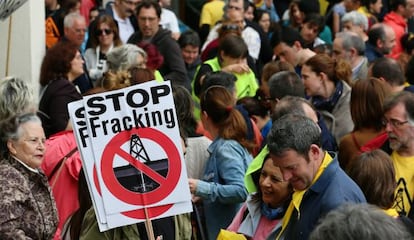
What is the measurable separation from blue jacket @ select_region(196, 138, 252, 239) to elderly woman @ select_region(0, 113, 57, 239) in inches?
39.9

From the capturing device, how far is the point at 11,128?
22.5ft

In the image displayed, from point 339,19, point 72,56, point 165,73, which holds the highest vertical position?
point 72,56

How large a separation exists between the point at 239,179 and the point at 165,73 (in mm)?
3861

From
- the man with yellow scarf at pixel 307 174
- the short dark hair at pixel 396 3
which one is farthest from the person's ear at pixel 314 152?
the short dark hair at pixel 396 3

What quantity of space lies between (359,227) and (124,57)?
19.3 ft

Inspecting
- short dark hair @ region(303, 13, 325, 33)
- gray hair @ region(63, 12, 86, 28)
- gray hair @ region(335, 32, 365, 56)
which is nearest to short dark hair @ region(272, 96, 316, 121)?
gray hair @ region(335, 32, 365, 56)

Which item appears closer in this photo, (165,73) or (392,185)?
(392,185)

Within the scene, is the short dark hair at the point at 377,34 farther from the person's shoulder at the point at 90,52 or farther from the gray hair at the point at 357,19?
the person's shoulder at the point at 90,52

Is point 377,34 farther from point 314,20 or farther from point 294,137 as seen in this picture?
point 294,137

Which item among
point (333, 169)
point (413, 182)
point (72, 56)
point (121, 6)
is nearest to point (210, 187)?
point (413, 182)

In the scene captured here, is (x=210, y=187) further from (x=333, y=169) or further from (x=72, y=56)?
(x=72, y=56)

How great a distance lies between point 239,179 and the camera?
724 centimetres

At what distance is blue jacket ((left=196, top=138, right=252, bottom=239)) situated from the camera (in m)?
7.16

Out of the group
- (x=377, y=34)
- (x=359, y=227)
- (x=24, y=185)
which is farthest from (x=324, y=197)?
(x=377, y=34)
